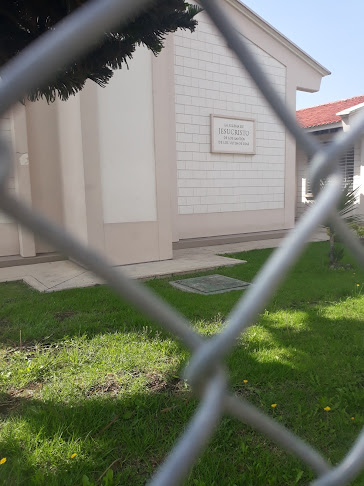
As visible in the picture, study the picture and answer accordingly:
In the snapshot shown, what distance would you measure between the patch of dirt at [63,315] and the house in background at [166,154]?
0.78 m

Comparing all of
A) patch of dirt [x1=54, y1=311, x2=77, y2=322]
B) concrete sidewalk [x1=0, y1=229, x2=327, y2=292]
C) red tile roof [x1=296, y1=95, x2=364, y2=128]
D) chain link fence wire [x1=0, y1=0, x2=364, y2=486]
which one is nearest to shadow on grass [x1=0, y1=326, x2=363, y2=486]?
chain link fence wire [x1=0, y1=0, x2=364, y2=486]

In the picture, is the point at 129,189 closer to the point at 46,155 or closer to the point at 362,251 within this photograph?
the point at 46,155

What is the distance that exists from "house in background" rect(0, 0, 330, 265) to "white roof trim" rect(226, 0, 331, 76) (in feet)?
0.10

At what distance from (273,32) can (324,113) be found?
198 inches

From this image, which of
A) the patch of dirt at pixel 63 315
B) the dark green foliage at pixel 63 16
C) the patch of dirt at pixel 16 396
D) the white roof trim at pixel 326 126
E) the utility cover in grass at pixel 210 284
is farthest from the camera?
the white roof trim at pixel 326 126

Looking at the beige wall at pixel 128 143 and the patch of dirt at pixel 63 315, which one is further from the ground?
the beige wall at pixel 128 143

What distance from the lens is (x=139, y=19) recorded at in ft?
5.54

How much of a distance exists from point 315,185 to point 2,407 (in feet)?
7.46

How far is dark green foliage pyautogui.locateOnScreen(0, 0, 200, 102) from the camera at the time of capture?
65.6 inches

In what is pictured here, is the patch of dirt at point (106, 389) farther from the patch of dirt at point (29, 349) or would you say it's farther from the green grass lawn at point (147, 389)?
the patch of dirt at point (29, 349)

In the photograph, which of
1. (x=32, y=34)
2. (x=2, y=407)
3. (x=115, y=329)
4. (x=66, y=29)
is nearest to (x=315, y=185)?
(x=66, y=29)

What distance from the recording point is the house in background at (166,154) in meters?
5.81

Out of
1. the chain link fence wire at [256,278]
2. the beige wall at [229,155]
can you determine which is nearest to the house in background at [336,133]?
the beige wall at [229,155]

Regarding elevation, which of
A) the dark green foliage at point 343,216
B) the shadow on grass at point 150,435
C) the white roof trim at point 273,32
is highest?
the white roof trim at point 273,32
